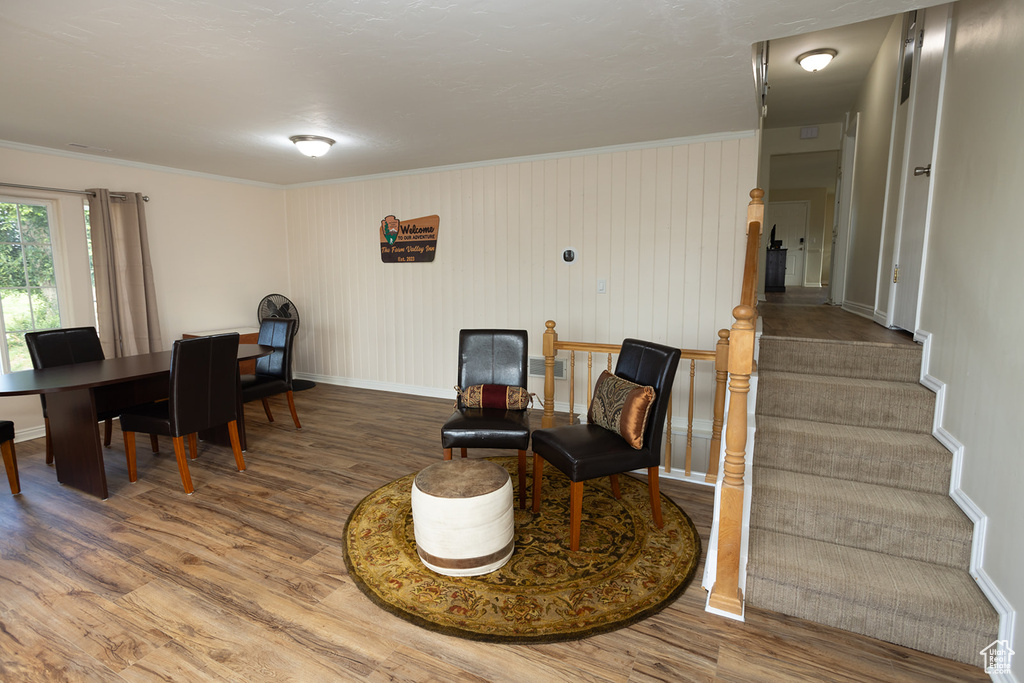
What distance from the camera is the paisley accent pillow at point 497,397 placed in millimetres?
3002

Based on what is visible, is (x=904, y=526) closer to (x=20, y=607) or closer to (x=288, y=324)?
(x=20, y=607)

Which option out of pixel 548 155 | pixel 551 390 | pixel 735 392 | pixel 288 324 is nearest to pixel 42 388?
pixel 288 324

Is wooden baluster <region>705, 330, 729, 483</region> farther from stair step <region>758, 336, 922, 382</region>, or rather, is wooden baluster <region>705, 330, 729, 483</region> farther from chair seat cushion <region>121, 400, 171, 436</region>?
chair seat cushion <region>121, 400, 171, 436</region>

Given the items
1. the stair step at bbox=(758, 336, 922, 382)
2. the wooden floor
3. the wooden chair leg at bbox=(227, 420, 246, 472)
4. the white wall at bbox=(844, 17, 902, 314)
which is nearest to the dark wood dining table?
the wooden floor

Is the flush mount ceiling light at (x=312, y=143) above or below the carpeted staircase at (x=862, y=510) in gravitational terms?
above

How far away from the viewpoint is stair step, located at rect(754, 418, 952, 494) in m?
2.13

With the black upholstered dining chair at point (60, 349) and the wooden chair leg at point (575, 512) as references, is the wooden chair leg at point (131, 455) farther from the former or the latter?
the wooden chair leg at point (575, 512)

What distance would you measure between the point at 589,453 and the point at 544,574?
57 centimetres

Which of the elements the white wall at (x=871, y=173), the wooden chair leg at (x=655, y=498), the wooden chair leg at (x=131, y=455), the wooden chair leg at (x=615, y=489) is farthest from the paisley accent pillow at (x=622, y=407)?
the wooden chair leg at (x=131, y=455)

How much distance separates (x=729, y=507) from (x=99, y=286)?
518 centimetres

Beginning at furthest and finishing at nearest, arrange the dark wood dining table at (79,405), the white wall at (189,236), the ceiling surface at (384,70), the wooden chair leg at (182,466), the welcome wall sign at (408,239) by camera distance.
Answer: the welcome wall sign at (408,239), the white wall at (189,236), the wooden chair leg at (182,466), the dark wood dining table at (79,405), the ceiling surface at (384,70)

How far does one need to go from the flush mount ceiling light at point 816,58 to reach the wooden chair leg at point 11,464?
6.25m

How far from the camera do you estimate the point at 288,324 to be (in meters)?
4.27

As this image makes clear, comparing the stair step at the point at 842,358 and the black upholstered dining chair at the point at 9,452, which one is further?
the black upholstered dining chair at the point at 9,452
